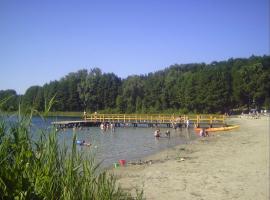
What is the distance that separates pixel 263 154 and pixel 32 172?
18952 mm

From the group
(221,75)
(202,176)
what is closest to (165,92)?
(221,75)

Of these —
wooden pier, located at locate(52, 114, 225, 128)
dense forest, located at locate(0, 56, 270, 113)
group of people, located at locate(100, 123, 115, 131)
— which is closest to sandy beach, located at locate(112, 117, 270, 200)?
group of people, located at locate(100, 123, 115, 131)

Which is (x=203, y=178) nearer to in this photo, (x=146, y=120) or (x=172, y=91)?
(x=146, y=120)

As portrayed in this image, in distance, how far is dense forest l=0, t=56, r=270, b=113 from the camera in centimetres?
8638

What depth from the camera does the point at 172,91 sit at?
96.2 m

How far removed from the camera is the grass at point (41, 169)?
3795 mm

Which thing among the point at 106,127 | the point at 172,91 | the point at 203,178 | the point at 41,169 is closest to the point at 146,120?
the point at 106,127

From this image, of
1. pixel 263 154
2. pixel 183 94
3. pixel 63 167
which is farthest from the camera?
pixel 183 94

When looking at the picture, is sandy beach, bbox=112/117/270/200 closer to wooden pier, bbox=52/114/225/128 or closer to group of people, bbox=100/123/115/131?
group of people, bbox=100/123/115/131

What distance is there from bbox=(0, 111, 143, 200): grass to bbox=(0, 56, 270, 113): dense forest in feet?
245

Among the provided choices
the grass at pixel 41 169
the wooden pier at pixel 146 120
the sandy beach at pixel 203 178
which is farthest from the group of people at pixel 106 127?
the grass at pixel 41 169

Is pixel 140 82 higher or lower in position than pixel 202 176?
higher

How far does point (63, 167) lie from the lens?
449cm

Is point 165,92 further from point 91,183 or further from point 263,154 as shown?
point 91,183
